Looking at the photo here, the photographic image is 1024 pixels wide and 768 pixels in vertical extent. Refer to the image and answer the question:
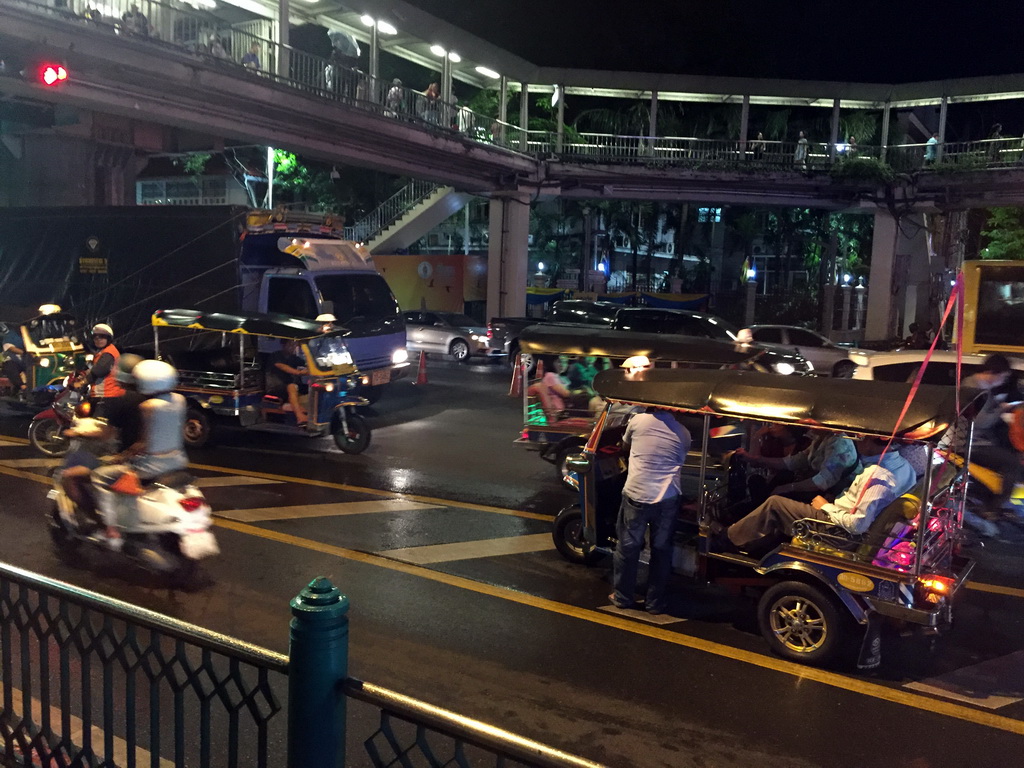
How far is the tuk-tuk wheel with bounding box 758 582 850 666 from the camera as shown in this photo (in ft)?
18.7

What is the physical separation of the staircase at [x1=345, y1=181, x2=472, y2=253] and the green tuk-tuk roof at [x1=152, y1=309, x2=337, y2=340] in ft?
59.0

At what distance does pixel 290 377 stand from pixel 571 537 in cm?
597

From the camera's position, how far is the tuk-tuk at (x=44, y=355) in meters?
13.6

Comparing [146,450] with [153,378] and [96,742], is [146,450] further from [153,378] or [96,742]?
[96,742]

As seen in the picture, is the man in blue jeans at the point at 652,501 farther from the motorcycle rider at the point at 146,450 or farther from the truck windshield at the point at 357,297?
the truck windshield at the point at 357,297

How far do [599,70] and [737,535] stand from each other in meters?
26.8

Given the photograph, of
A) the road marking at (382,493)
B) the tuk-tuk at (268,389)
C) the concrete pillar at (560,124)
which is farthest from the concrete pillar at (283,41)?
the road marking at (382,493)

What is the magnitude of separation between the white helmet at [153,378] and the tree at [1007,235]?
3521cm

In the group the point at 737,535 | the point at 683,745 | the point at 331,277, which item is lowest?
the point at 683,745

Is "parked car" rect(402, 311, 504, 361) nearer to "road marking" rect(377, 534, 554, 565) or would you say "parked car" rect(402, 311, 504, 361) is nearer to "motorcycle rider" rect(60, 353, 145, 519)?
"road marking" rect(377, 534, 554, 565)

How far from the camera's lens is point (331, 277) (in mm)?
15500

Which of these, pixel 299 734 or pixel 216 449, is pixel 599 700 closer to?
pixel 299 734

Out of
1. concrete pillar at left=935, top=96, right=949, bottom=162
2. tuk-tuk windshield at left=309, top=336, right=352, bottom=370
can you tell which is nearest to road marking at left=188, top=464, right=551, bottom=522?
tuk-tuk windshield at left=309, top=336, right=352, bottom=370

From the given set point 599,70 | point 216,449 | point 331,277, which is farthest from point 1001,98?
point 216,449
